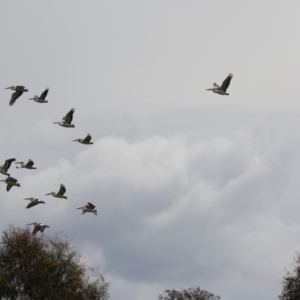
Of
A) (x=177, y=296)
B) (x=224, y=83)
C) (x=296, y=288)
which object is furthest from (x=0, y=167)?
(x=177, y=296)

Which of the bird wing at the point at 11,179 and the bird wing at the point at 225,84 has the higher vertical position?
the bird wing at the point at 225,84

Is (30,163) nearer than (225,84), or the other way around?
(225,84)

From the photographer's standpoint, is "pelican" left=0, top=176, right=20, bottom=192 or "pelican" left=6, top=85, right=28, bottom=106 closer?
"pelican" left=6, top=85, right=28, bottom=106

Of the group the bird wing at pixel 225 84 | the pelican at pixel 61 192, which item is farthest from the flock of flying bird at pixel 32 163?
the bird wing at pixel 225 84

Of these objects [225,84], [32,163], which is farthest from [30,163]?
[225,84]

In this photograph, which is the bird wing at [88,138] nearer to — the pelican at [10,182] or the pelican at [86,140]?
the pelican at [86,140]

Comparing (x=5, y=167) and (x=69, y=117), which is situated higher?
(x=69, y=117)

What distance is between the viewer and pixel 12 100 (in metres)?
58.1

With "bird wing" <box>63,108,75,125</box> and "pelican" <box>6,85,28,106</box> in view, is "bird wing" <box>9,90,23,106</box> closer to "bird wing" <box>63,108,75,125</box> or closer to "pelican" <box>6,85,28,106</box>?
"pelican" <box>6,85,28,106</box>

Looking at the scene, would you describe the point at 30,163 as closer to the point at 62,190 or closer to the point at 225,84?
the point at 62,190

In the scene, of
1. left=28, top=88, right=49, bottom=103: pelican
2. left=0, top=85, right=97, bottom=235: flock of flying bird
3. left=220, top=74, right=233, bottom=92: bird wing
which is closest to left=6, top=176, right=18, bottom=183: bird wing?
left=0, top=85, right=97, bottom=235: flock of flying bird

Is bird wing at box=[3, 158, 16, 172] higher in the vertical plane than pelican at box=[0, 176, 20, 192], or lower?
higher

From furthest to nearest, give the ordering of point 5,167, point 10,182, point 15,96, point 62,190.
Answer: point 10,182 → point 62,190 → point 5,167 → point 15,96

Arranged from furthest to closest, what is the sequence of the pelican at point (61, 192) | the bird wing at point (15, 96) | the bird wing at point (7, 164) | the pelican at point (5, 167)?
the pelican at point (61, 192)
the pelican at point (5, 167)
the bird wing at point (7, 164)
the bird wing at point (15, 96)
